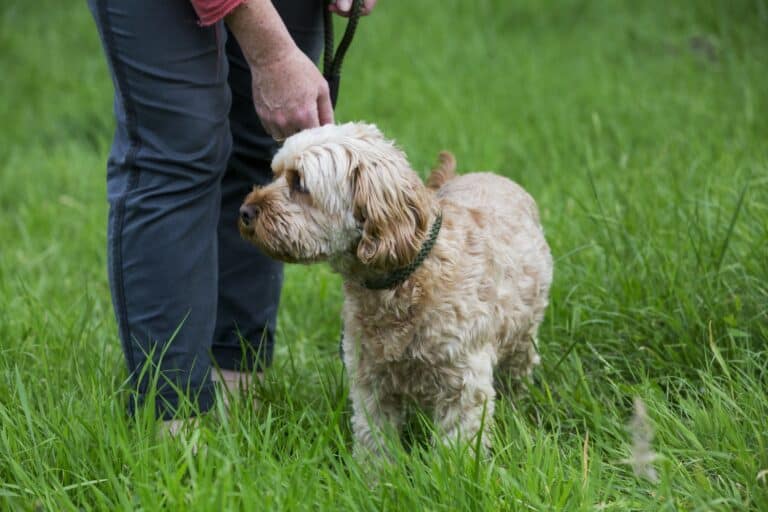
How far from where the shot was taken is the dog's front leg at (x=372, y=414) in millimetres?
2877

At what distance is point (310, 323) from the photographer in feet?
13.6

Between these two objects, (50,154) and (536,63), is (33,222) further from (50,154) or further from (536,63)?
(536,63)

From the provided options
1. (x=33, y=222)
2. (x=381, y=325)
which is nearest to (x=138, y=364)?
(x=381, y=325)

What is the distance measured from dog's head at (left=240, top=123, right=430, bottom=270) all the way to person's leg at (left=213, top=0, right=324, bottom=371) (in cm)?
46

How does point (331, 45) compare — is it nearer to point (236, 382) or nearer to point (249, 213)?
point (249, 213)

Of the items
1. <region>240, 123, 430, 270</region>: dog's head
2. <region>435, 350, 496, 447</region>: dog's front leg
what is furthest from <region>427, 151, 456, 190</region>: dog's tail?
<region>435, 350, 496, 447</region>: dog's front leg

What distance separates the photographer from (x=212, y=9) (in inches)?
100

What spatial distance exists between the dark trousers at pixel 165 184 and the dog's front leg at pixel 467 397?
0.71 meters

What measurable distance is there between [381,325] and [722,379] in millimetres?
1062

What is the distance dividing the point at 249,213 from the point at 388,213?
17.2 inches

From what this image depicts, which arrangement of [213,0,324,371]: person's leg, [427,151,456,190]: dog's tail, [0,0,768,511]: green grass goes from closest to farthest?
1. [0,0,768,511]: green grass
2. [213,0,324,371]: person's leg
3. [427,151,456,190]: dog's tail

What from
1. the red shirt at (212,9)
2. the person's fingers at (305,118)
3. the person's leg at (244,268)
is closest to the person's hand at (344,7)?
the person's leg at (244,268)

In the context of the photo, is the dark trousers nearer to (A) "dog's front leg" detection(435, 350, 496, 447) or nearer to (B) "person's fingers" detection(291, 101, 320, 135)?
(B) "person's fingers" detection(291, 101, 320, 135)

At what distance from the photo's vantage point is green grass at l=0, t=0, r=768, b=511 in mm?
2375
